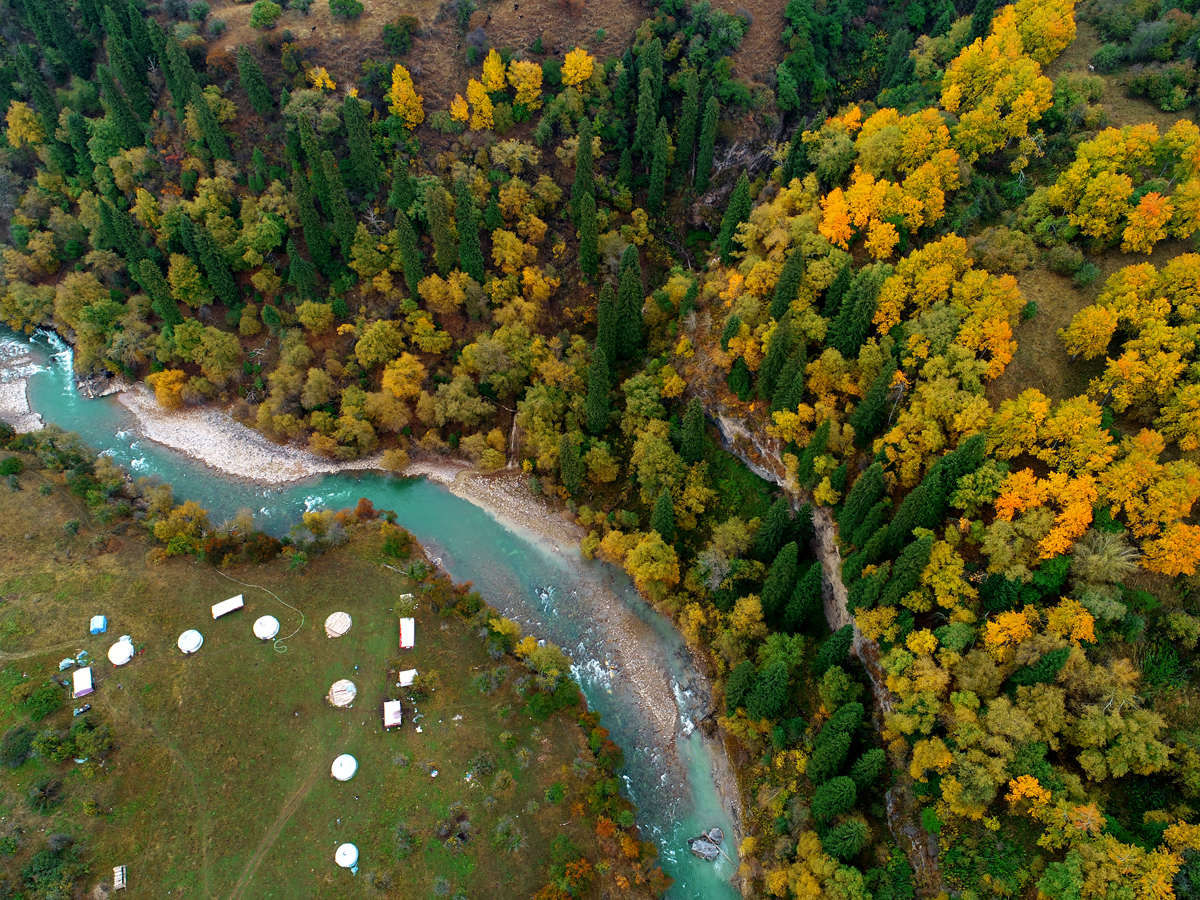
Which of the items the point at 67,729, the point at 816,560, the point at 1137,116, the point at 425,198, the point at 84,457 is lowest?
the point at 67,729

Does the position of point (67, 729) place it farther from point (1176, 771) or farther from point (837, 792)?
point (1176, 771)

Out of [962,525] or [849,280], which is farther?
[849,280]

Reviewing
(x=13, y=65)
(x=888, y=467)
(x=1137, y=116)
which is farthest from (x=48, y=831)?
(x=1137, y=116)

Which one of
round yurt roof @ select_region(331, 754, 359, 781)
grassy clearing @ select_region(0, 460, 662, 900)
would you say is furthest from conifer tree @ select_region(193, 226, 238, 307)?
round yurt roof @ select_region(331, 754, 359, 781)

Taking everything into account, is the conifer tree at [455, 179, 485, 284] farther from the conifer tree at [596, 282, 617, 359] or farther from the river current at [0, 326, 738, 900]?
the river current at [0, 326, 738, 900]

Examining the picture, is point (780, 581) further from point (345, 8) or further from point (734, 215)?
point (345, 8)

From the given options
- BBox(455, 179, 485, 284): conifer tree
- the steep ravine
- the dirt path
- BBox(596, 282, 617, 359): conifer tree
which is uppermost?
BBox(455, 179, 485, 284): conifer tree

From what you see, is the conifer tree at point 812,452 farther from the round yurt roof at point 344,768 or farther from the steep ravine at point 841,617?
the round yurt roof at point 344,768
